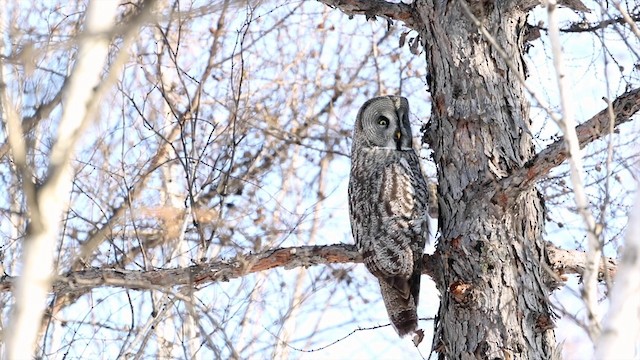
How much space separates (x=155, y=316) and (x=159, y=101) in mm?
3457

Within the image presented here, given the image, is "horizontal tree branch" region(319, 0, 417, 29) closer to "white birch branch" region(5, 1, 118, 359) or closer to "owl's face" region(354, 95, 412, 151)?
"owl's face" region(354, 95, 412, 151)

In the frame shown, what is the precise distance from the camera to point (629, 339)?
2502mm

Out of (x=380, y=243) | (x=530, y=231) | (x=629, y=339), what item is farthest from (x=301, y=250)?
(x=629, y=339)

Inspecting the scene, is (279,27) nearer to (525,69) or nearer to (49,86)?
(525,69)

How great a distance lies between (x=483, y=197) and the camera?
175 inches

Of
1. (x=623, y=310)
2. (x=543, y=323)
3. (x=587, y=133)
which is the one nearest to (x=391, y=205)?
(x=543, y=323)

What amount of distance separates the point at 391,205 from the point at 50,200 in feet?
10.9

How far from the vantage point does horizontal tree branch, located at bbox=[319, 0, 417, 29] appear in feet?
16.4

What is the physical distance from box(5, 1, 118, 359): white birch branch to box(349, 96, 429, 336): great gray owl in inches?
112

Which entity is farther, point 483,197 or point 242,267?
point 242,267

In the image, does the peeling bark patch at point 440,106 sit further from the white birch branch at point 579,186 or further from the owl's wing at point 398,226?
the white birch branch at point 579,186

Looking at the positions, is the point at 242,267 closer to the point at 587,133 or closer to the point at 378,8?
the point at 378,8

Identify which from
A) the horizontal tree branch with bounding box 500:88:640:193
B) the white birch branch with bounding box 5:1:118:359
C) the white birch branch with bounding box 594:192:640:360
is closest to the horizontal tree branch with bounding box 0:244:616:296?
the horizontal tree branch with bounding box 500:88:640:193

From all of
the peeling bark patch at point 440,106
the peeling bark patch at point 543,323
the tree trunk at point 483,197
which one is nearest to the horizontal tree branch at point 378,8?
the tree trunk at point 483,197
